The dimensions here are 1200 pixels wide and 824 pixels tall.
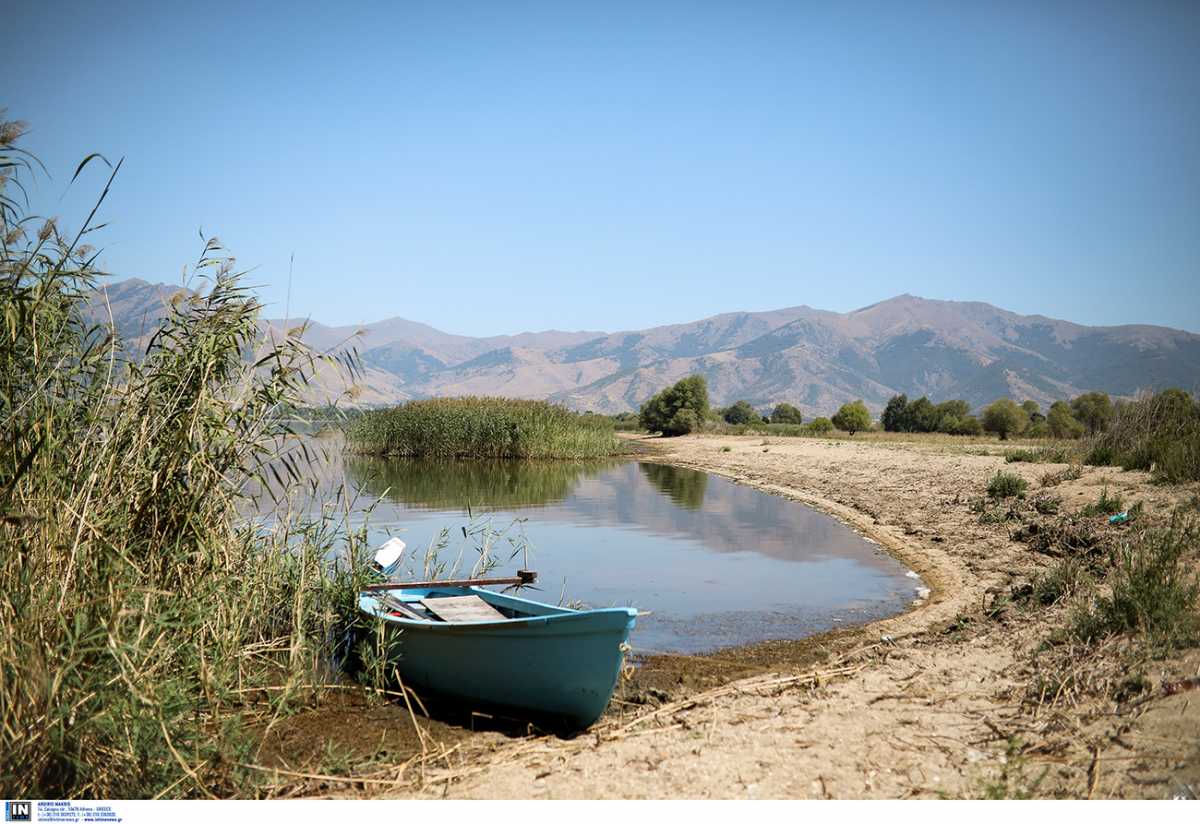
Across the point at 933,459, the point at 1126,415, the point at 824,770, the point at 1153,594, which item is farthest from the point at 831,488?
the point at 824,770

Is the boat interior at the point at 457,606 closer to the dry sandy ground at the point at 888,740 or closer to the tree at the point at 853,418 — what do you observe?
the dry sandy ground at the point at 888,740

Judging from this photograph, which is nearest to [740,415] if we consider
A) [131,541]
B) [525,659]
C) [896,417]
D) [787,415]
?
[787,415]

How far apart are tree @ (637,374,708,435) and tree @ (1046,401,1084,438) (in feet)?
62.1

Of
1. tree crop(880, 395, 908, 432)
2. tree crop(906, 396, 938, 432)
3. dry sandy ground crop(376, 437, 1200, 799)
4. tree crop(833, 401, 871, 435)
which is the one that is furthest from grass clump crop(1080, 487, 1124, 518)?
tree crop(880, 395, 908, 432)

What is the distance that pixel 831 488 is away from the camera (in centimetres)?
2294

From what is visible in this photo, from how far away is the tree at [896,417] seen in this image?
57781mm

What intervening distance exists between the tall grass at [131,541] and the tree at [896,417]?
55.6m

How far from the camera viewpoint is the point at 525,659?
5.80m

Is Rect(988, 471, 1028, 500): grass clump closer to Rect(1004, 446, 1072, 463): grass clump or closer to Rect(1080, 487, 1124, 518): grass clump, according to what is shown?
Rect(1080, 487, 1124, 518): grass clump

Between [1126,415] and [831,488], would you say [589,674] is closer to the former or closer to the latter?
[1126,415]

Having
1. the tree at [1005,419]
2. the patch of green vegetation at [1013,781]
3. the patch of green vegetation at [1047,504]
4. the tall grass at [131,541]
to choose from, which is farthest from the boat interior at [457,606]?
the tree at [1005,419]

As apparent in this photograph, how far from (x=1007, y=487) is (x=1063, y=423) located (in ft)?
93.4

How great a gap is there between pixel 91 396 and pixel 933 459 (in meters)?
23.6

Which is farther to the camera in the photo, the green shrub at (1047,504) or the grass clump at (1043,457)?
the grass clump at (1043,457)
